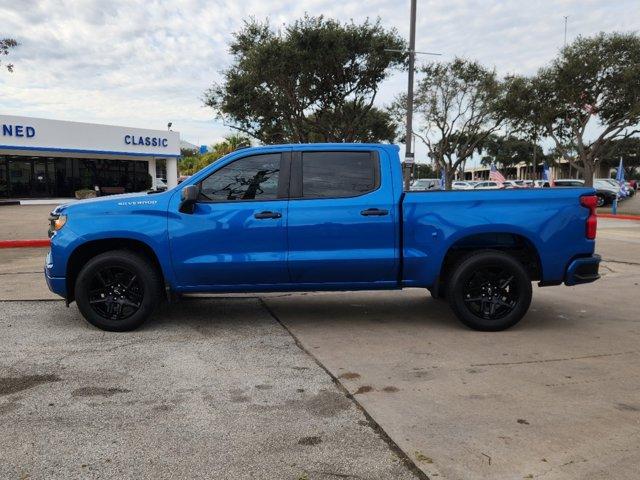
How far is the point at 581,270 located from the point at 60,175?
35.8 meters

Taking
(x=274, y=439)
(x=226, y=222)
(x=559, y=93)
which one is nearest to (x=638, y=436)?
(x=274, y=439)

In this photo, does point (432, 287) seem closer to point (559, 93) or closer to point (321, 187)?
point (321, 187)

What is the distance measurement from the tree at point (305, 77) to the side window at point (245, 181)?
19.2m

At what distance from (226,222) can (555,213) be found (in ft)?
10.6

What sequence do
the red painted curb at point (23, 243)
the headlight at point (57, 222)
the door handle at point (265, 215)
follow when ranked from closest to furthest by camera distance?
the door handle at point (265, 215) → the headlight at point (57, 222) → the red painted curb at point (23, 243)

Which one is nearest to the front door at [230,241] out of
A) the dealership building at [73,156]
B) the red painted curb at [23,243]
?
the red painted curb at [23,243]

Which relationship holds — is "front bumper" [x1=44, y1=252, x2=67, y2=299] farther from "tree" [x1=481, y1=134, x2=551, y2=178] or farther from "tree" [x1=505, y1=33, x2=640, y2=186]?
"tree" [x1=481, y1=134, x2=551, y2=178]

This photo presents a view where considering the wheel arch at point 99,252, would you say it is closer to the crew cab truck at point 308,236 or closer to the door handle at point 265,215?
the crew cab truck at point 308,236

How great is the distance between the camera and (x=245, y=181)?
5.59m

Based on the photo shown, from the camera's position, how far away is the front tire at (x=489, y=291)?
550 cm

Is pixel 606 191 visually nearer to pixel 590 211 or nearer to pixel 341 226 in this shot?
pixel 590 211

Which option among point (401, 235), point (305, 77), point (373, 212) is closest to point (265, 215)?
point (373, 212)

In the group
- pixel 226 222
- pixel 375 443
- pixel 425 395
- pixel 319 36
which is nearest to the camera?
pixel 375 443

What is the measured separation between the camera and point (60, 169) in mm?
35344
